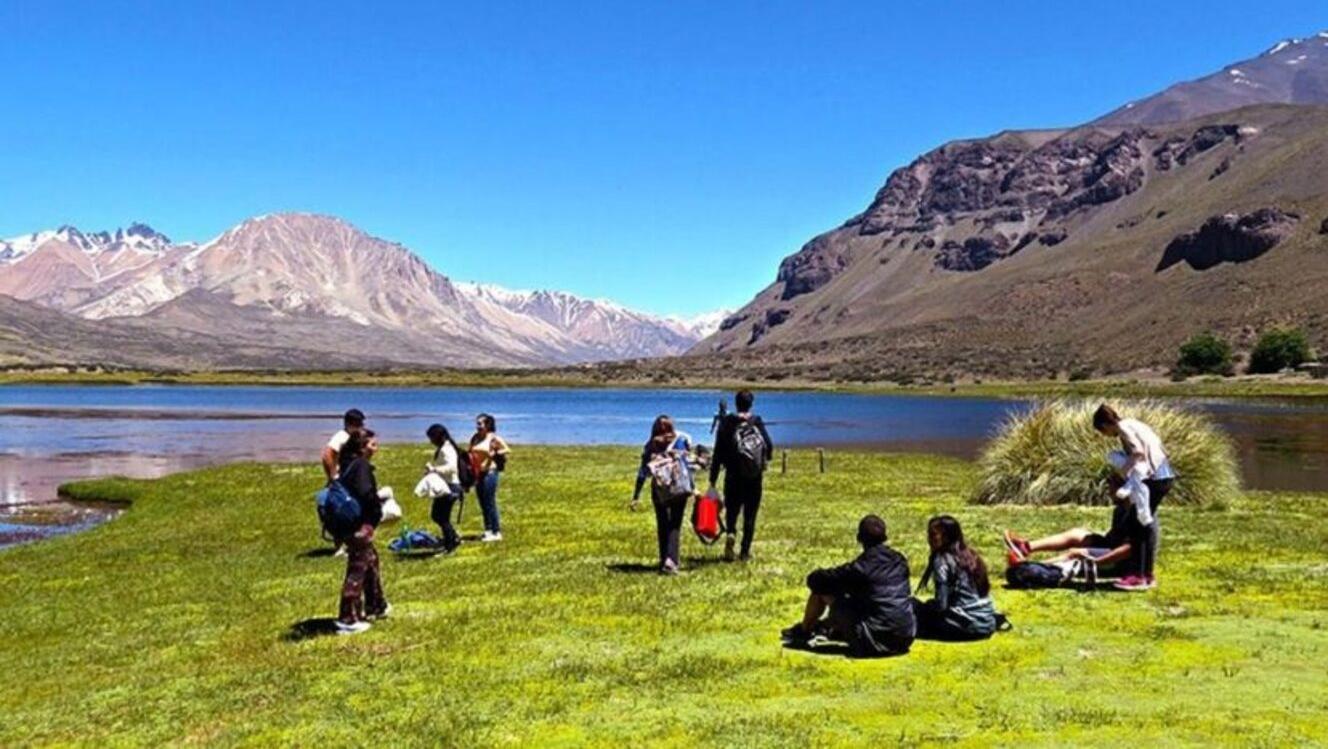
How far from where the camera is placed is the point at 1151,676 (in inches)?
442

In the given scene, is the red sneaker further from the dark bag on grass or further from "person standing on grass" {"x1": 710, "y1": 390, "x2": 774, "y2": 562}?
"person standing on grass" {"x1": 710, "y1": 390, "x2": 774, "y2": 562}

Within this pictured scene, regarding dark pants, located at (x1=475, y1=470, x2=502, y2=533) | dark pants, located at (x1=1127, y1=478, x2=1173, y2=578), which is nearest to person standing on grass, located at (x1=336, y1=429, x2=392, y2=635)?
dark pants, located at (x1=475, y1=470, x2=502, y2=533)

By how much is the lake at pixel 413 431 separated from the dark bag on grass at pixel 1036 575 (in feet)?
94.4

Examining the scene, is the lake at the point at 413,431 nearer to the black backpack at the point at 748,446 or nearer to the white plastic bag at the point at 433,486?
the white plastic bag at the point at 433,486

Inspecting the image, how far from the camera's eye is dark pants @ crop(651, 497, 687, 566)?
57.6ft

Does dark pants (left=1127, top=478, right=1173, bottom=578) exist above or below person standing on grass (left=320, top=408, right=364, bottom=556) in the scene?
below

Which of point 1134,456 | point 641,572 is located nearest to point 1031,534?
point 1134,456

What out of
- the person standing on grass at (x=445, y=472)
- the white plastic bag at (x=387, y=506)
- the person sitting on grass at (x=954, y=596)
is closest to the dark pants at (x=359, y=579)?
the white plastic bag at (x=387, y=506)

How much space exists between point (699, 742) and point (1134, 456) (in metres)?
8.77

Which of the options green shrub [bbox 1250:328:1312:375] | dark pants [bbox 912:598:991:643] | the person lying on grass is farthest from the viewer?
green shrub [bbox 1250:328:1312:375]

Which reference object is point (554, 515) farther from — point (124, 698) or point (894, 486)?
point (124, 698)

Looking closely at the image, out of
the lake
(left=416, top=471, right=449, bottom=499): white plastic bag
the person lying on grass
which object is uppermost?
(left=416, top=471, right=449, bottom=499): white plastic bag

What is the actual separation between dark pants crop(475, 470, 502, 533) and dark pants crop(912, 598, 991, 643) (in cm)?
1089

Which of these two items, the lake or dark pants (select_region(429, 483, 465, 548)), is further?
the lake
